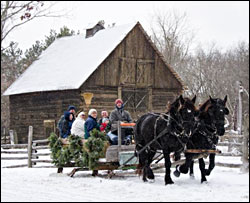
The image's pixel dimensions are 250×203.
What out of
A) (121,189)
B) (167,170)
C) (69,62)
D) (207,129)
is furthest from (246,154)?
(69,62)

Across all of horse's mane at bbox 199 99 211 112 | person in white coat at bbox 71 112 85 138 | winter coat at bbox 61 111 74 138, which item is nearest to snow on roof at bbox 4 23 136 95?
winter coat at bbox 61 111 74 138

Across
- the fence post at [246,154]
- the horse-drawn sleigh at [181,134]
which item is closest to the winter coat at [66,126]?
the horse-drawn sleigh at [181,134]

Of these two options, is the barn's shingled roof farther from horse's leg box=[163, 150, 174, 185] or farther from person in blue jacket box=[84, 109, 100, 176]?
horse's leg box=[163, 150, 174, 185]

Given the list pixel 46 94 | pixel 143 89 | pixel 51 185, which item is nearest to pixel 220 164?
pixel 51 185

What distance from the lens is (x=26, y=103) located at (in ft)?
105

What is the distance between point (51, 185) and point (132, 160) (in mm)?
2352

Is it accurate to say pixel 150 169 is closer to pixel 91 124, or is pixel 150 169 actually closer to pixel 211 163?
pixel 211 163

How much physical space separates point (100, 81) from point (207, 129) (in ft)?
53.9

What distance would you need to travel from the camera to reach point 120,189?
10.6 metres

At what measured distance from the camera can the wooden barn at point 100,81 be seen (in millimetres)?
27984

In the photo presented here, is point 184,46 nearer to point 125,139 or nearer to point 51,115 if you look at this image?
point 51,115

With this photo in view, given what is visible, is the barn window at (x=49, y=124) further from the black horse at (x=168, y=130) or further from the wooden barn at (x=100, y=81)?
the black horse at (x=168, y=130)

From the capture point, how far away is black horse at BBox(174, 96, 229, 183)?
11.7 metres

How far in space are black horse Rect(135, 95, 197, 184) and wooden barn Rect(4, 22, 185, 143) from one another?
48.0ft
